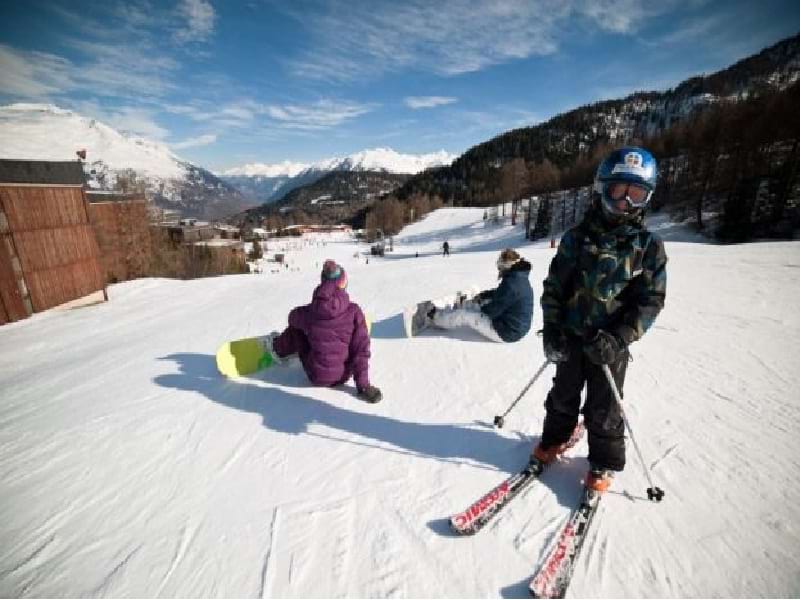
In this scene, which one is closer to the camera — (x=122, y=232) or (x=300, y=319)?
(x=300, y=319)

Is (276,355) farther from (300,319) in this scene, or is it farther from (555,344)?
(555,344)

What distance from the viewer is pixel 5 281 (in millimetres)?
12219

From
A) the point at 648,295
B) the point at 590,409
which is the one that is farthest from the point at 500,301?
the point at 648,295

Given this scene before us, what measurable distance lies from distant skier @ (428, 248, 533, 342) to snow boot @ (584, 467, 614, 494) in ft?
10.1

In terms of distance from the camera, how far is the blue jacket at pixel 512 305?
17.6 feet

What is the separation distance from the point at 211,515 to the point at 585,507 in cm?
281

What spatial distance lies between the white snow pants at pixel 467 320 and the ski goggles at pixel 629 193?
3.38 m

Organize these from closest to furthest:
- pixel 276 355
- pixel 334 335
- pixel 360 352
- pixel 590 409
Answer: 1. pixel 590 409
2. pixel 334 335
3. pixel 360 352
4. pixel 276 355

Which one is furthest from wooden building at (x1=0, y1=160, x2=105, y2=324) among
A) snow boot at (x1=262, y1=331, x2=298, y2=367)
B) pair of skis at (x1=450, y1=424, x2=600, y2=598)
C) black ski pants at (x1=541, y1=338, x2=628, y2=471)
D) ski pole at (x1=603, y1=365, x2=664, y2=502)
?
ski pole at (x1=603, y1=365, x2=664, y2=502)

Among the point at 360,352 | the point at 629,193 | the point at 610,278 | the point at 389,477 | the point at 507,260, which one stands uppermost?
the point at 629,193

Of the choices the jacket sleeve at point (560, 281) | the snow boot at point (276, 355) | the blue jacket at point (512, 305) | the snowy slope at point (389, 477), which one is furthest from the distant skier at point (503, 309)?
the snow boot at point (276, 355)

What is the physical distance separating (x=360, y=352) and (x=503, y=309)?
2.52m

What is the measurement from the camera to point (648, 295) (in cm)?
258

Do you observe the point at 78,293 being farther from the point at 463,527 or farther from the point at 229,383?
the point at 463,527
